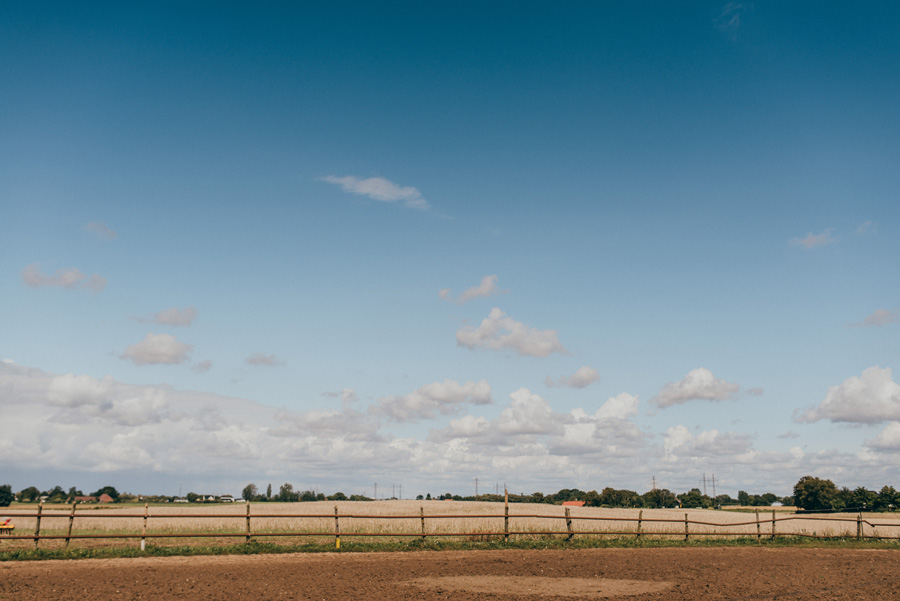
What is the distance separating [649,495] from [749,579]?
113 metres

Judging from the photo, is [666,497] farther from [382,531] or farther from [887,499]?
[382,531]

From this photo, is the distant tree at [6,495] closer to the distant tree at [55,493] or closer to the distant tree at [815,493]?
the distant tree at [55,493]

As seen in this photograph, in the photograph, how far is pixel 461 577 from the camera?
16469mm

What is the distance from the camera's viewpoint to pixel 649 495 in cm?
12069

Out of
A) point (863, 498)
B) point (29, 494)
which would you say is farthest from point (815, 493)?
point (29, 494)

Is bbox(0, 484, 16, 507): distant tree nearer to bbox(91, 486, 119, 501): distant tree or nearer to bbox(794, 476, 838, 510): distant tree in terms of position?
bbox(91, 486, 119, 501): distant tree

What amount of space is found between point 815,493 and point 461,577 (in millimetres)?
105464

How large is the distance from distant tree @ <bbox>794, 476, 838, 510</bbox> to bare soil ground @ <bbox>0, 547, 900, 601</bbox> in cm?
9083

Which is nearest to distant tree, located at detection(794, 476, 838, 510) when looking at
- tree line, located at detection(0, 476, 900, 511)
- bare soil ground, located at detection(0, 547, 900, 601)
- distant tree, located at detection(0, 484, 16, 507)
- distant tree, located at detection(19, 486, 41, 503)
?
tree line, located at detection(0, 476, 900, 511)

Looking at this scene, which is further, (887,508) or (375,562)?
(887,508)

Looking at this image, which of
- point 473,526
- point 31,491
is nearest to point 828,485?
point 473,526

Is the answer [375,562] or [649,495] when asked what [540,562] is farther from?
[649,495]

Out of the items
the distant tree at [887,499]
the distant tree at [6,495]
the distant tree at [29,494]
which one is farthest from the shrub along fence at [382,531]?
the distant tree at [29,494]

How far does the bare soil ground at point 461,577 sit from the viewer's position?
13.8 metres
